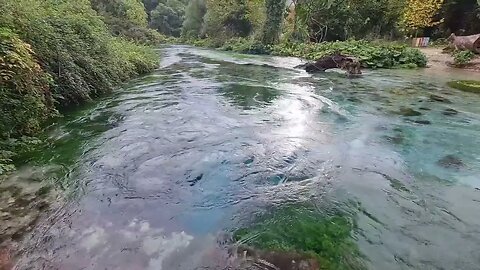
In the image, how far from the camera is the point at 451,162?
535 centimetres

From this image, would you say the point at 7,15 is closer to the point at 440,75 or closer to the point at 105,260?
the point at 105,260

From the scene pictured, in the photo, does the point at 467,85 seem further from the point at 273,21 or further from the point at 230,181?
the point at 273,21

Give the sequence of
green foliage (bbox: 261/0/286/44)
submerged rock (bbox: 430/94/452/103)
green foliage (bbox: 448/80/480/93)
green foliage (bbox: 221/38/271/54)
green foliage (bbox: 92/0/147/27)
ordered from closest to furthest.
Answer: submerged rock (bbox: 430/94/452/103), green foliage (bbox: 448/80/480/93), green foliage (bbox: 221/38/271/54), green foliage (bbox: 261/0/286/44), green foliage (bbox: 92/0/147/27)

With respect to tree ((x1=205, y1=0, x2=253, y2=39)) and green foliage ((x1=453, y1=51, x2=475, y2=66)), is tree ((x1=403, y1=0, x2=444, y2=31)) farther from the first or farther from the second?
tree ((x1=205, y1=0, x2=253, y2=39))

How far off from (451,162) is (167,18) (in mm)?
65424

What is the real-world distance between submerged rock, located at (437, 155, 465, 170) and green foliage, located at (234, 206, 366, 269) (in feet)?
7.68

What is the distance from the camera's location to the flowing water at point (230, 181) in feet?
11.0

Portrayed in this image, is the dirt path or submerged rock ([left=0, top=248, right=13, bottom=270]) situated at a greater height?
submerged rock ([left=0, top=248, right=13, bottom=270])

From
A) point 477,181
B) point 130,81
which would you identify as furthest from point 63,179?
point 130,81

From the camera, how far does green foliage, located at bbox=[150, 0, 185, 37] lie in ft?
212

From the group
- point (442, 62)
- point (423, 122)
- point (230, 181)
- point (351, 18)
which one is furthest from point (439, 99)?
point (351, 18)

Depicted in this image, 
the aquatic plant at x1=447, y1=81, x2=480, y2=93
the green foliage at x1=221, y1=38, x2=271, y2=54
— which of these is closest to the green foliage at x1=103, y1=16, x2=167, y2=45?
the green foliage at x1=221, y1=38, x2=271, y2=54

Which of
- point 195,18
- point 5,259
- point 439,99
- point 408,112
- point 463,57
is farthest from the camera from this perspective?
point 195,18

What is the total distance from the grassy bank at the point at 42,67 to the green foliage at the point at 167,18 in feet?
181
